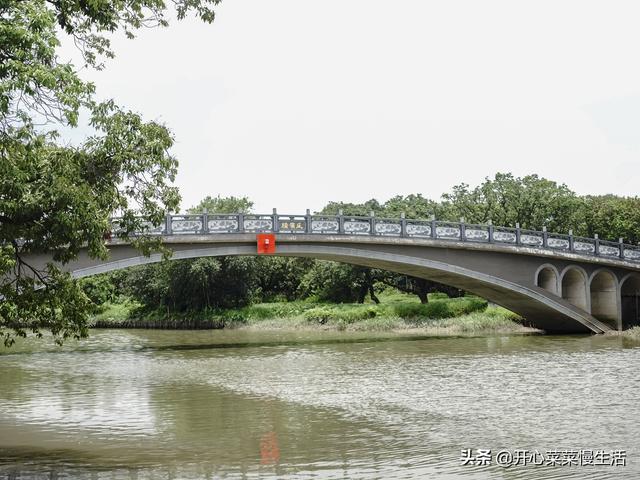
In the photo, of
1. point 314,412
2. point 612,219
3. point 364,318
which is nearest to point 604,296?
point 364,318

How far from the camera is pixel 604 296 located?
35125mm

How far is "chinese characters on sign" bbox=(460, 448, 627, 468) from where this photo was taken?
10.0 m

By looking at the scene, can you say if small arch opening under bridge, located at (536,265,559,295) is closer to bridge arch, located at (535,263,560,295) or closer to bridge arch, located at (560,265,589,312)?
bridge arch, located at (535,263,560,295)

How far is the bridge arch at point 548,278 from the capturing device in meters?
33.5

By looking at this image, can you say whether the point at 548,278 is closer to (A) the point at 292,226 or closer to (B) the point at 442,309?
(B) the point at 442,309

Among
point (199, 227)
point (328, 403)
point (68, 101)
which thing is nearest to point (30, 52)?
point (68, 101)

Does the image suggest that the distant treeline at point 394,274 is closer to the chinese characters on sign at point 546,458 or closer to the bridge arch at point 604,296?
the bridge arch at point 604,296

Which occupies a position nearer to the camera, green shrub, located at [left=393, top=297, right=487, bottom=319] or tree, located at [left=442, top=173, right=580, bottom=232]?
green shrub, located at [left=393, top=297, right=487, bottom=319]

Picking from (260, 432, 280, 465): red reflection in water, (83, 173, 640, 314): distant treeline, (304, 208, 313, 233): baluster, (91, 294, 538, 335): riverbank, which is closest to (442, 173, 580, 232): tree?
(83, 173, 640, 314): distant treeline

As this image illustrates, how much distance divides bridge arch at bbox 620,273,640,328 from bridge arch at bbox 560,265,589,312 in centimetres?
258

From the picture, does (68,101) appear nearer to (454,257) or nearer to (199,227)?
(199,227)

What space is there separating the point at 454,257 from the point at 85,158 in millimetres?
22703

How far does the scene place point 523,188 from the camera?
152 ft

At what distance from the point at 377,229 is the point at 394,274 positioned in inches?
741
